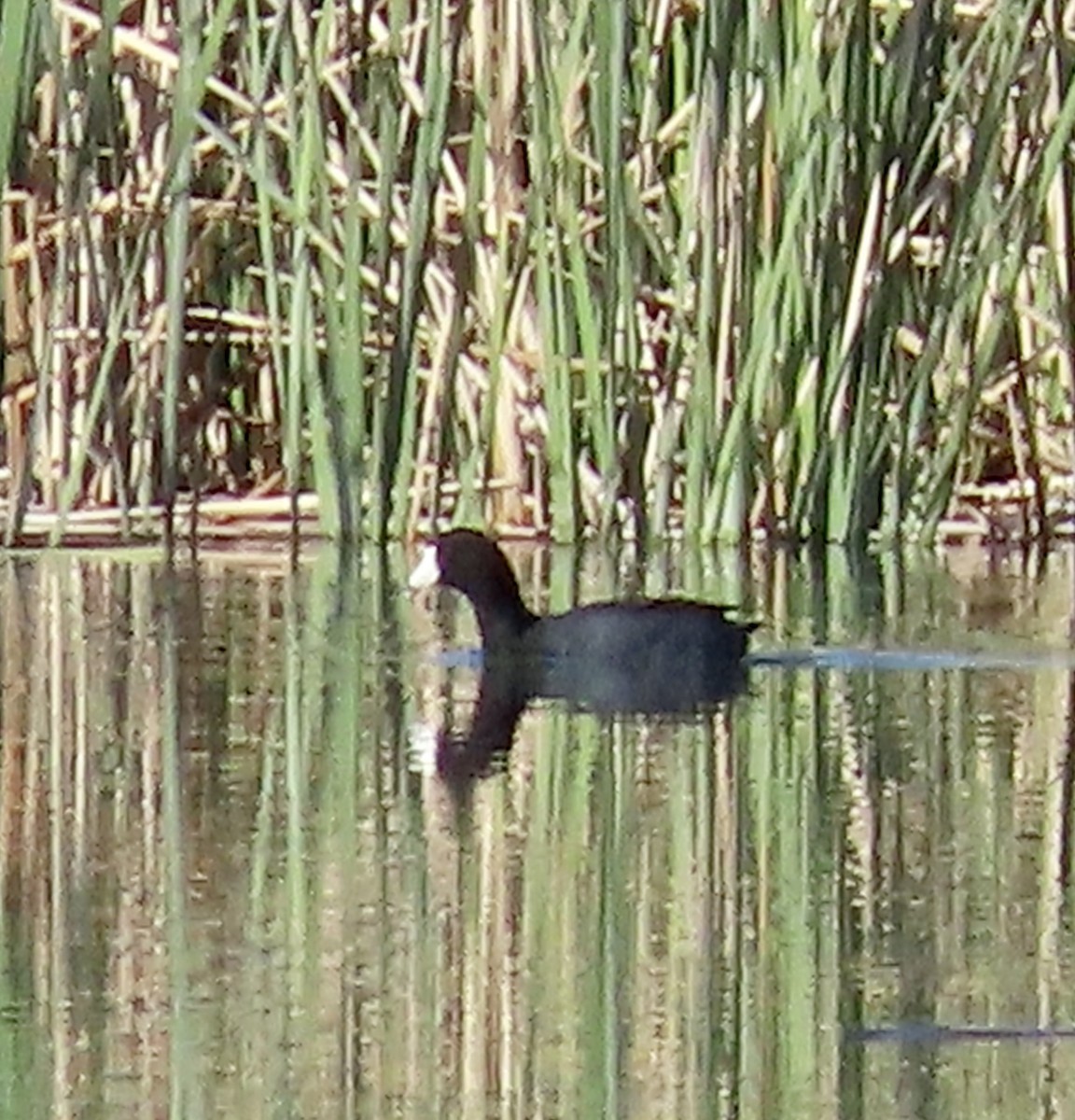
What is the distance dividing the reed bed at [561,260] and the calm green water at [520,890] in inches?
39.4

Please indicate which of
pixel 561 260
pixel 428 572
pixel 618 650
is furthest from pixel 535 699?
pixel 561 260

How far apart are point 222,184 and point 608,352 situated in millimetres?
1567

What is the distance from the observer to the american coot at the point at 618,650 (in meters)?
5.21

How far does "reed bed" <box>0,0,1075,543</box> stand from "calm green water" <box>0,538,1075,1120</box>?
1000 mm

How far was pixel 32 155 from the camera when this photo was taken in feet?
24.4

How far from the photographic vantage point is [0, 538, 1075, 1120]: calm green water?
2.80m

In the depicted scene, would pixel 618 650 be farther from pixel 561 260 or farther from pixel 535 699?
pixel 561 260

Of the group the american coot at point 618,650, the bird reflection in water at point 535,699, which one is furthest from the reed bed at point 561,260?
the bird reflection in water at point 535,699

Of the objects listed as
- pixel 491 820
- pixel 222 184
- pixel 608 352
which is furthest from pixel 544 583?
pixel 491 820

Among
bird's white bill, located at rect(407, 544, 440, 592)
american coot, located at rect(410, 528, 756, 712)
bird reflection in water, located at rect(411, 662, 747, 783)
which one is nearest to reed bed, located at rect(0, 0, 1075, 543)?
bird's white bill, located at rect(407, 544, 440, 592)

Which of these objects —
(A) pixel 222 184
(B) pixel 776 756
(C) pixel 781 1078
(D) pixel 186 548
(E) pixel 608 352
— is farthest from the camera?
(A) pixel 222 184

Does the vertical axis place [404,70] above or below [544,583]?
above

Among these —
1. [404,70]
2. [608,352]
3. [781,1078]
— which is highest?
[404,70]

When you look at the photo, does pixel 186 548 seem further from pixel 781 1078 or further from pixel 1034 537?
pixel 781 1078
